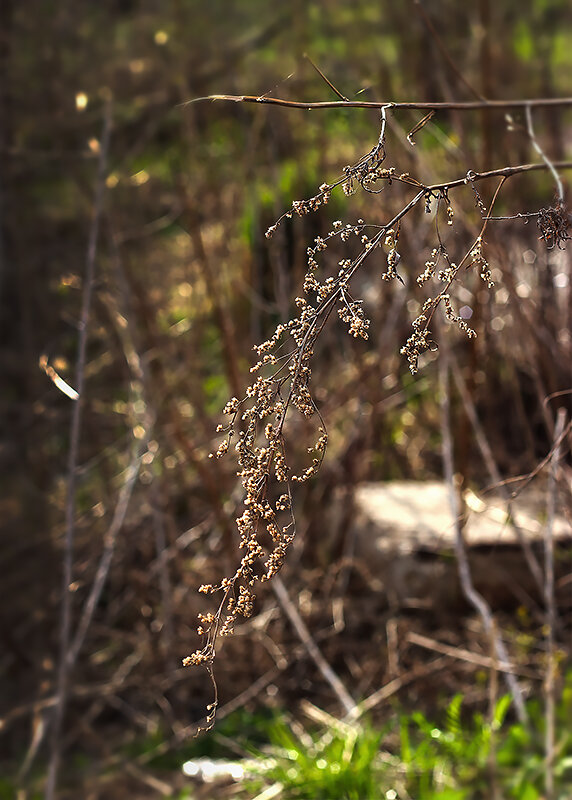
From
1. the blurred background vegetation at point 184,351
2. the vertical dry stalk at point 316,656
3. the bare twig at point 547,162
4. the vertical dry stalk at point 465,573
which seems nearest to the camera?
the bare twig at point 547,162

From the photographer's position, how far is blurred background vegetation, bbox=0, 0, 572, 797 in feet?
9.95

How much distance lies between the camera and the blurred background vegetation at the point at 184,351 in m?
3.03

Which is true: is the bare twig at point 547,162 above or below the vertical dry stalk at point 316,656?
above

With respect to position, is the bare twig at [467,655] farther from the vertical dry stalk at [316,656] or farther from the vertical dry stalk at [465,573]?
the vertical dry stalk at [316,656]

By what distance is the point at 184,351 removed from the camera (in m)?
3.47

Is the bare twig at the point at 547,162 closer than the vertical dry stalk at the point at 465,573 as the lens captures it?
Yes

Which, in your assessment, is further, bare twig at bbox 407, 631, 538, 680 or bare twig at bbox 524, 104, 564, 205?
bare twig at bbox 407, 631, 538, 680

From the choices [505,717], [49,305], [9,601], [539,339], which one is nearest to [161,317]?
[49,305]

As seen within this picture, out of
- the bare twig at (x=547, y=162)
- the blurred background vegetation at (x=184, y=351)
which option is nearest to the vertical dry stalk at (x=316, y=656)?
the blurred background vegetation at (x=184, y=351)

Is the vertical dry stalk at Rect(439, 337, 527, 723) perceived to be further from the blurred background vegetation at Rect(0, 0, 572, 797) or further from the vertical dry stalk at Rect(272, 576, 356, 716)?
the vertical dry stalk at Rect(272, 576, 356, 716)

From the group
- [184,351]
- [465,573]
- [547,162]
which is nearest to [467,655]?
[465,573]

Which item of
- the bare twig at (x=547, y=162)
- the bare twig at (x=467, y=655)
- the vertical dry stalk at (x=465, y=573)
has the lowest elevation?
the bare twig at (x=467, y=655)

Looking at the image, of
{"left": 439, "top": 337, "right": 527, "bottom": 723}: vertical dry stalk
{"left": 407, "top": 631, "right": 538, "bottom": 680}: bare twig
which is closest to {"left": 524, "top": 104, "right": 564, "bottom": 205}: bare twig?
{"left": 439, "top": 337, "right": 527, "bottom": 723}: vertical dry stalk

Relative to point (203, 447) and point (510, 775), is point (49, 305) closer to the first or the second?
point (203, 447)
